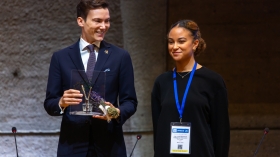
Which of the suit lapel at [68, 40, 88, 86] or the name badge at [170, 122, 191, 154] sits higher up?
the suit lapel at [68, 40, 88, 86]

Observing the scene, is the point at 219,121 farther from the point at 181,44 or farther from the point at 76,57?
the point at 76,57

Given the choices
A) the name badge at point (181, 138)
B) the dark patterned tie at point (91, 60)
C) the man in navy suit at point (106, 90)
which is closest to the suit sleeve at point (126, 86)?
the man in navy suit at point (106, 90)

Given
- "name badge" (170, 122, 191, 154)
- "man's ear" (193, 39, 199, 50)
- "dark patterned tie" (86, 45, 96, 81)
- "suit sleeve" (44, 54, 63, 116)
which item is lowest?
"name badge" (170, 122, 191, 154)

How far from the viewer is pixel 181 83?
2.05 m

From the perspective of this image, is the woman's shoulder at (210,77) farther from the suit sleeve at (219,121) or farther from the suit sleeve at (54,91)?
the suit sleeve at (54,91)

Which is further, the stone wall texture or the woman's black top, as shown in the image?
the stone wall texture

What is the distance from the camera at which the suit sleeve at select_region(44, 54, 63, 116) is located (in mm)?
2045

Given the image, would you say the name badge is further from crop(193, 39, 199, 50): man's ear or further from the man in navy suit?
crop(193, 39, 199, 50): man's ear

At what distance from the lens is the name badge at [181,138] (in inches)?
77.2

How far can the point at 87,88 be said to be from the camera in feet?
6.36

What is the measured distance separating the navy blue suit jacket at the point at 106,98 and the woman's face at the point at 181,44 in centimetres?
25

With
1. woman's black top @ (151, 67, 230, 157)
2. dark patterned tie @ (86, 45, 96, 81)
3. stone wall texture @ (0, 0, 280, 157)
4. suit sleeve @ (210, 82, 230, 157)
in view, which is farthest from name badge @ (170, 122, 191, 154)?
stone wall texture @ (0, 0, 280, 157)

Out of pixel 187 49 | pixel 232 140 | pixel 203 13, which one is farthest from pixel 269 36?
pixel 187 49

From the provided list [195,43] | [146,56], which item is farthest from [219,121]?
[146,56]
